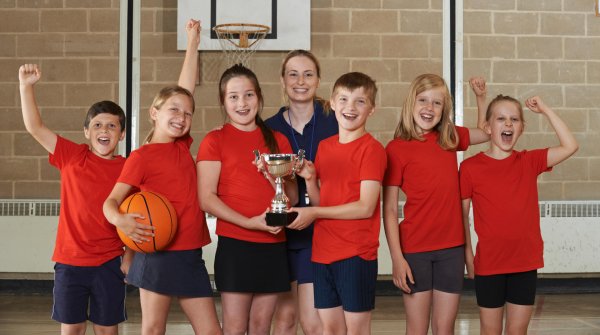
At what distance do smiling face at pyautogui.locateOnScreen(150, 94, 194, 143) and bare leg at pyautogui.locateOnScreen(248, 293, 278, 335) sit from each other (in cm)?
64

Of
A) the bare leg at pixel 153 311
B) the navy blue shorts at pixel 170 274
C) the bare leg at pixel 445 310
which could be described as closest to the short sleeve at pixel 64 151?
the navy blue shorts at pixel 170 274

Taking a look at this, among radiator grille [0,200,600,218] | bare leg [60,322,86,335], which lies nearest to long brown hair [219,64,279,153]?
bare leg [60,322,86,335]

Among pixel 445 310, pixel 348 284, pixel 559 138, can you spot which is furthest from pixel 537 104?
pixel 348 284

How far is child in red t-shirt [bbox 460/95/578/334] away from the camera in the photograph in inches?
114

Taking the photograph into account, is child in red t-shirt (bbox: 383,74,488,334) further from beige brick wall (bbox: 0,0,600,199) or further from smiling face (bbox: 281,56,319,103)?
beige brick wall (bbox: 0,0,600,199)

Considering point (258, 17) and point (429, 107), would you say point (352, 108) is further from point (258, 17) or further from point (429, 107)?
point (258, 17)

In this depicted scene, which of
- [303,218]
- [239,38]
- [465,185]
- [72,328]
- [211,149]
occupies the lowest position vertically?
[72,328]

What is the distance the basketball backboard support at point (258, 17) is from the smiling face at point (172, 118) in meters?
2.91

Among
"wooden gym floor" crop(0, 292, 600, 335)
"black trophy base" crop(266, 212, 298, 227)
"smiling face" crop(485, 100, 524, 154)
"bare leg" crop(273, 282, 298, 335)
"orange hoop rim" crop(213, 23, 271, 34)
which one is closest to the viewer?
"black trophy base" crop(266, 212, 298, 227)

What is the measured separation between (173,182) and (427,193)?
911 millimetres

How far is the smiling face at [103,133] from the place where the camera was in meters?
2.89

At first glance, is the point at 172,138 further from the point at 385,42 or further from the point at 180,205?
the point at 385,42

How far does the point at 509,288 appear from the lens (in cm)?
292

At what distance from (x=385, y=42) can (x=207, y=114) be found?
142 cm
